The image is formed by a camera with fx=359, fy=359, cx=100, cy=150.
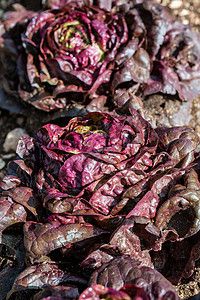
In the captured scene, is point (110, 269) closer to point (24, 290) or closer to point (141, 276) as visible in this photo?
point (141, 276)

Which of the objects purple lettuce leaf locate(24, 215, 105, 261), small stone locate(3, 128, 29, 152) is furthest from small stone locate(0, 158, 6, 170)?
purple lettuce leaf locate(24, 215, 105, 261)

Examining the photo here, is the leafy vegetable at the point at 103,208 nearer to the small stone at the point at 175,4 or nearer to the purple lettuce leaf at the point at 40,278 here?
the purple lettuce leaf at the point at 40,278

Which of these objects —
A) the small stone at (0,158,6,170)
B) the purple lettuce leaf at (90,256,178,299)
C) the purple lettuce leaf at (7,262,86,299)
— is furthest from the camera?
the small stone at (0,158,6,170)

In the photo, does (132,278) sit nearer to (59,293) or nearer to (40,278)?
(59,293)

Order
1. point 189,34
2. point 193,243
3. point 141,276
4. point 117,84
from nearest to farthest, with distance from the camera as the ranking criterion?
point 141,276 < point 193,243 < point 117,84 < point 189,34

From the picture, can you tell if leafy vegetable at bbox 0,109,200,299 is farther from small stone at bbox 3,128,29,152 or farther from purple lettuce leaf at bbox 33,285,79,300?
small stone at bbox 3,128,29,152

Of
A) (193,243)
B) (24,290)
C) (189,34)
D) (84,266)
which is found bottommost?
(24,290)

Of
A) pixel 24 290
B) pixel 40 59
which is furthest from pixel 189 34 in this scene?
pixel 24 290

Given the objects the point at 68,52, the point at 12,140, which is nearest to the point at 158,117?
the point at 68,52
